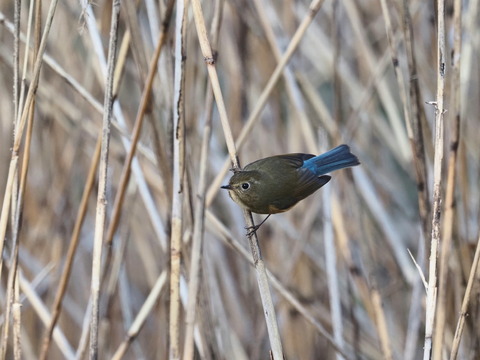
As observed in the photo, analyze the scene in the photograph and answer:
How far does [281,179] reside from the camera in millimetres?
1788

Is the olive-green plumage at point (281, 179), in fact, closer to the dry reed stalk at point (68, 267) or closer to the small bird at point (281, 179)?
the small bird at point (281, 179)

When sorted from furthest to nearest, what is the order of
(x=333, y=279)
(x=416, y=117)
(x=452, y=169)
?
(x=333, y=279), (x=416, y=117), (x=452, y=169)

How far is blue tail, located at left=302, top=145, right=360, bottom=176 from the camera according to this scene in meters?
1.86

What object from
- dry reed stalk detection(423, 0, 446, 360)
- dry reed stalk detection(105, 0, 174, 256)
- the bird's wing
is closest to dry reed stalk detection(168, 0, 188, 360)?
dry reed stalk detection(105, 0, 174, 256)

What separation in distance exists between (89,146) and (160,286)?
1.08m

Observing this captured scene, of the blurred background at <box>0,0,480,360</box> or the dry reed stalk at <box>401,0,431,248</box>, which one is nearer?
the dry reed stalk at <box>401,0,431,248</box>

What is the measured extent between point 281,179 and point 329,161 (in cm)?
17

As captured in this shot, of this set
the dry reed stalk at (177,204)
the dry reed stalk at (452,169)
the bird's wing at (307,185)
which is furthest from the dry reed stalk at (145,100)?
the dry reed stalk at (452,169)

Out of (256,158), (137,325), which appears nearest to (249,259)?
(137,325)

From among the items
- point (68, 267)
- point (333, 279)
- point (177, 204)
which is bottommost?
point (333, 279)

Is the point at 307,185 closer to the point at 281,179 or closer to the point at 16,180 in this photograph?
the point at 281,179

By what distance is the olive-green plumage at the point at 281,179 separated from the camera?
1680 mm

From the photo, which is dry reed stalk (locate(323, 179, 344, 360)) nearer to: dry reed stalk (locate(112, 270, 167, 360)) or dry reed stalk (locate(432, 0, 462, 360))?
dry reed stalk (locate(432, 0, 462, 360))

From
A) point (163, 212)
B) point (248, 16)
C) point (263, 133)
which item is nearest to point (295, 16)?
point (248, 16)
